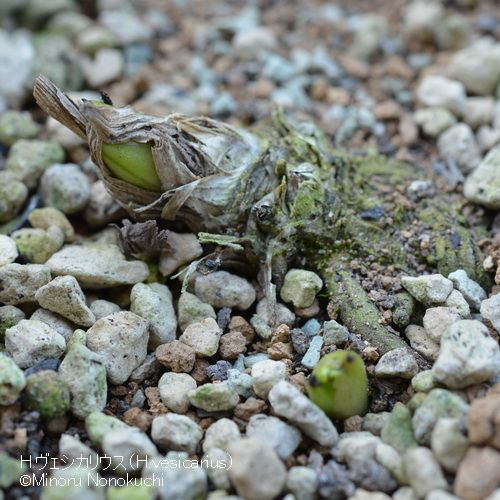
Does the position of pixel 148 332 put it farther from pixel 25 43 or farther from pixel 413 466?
pixel 25 43

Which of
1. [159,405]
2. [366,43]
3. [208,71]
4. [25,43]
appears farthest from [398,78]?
[159,405]

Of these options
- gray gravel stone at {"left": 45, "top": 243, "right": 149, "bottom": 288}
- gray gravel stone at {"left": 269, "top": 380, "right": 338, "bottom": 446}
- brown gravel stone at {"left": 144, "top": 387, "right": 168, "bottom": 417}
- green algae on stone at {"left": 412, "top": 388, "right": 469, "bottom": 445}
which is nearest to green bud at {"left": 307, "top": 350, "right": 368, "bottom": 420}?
gray gravel stone at {"left": 269, "top": 380, "right": 338, "bottom": 446}

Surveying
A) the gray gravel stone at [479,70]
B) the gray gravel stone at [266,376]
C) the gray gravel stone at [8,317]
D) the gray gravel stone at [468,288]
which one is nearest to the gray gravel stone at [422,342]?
the gray gravel stone at [468,288]

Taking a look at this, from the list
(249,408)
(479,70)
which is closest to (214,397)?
(249,408)

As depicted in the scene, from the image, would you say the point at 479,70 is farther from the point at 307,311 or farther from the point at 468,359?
the point at 468,359

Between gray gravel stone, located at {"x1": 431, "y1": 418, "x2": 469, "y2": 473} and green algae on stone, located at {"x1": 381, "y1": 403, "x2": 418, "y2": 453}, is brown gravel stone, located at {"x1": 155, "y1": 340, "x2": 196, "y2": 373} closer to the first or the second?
green algae on stone, located at {"x1": 381, "y1": 403, "x2": 418, "y2": 453}

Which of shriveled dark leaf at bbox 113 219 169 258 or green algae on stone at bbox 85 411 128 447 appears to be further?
shriveled dark leaf at bbox 113 219 169 258
